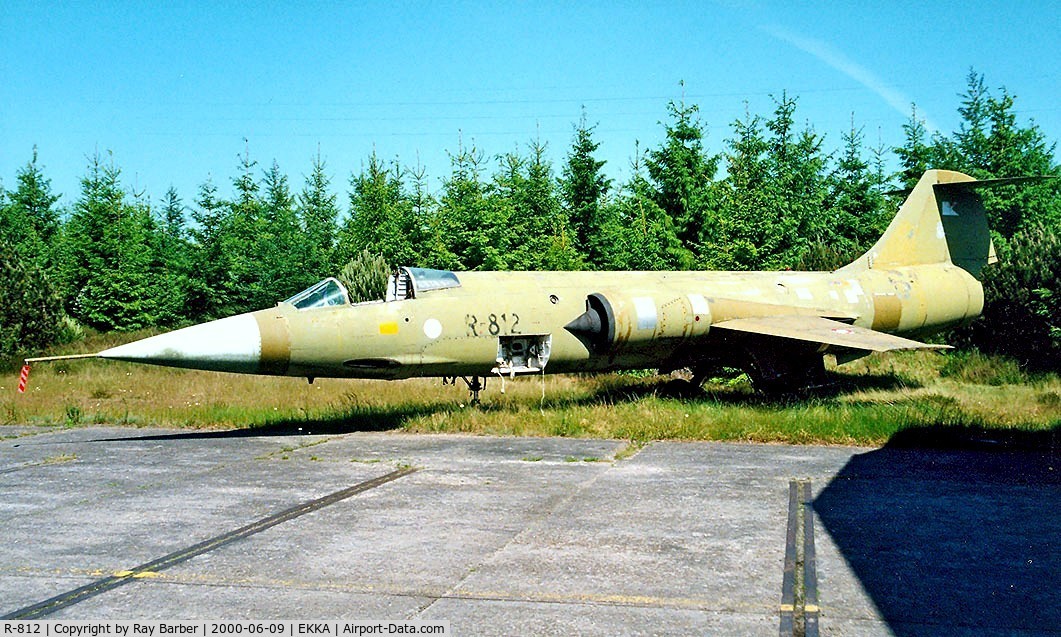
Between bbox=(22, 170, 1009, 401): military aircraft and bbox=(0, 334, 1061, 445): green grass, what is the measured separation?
859mm

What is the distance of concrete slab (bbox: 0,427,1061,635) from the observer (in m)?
5.05

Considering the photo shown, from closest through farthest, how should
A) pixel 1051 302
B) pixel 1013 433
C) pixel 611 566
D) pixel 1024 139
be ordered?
1. pixel 611 566
2. pixel 1013 433
3. pixel 1051 302
4. pixel 1024 139

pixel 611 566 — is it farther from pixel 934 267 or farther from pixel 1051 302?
pixel 1051 302

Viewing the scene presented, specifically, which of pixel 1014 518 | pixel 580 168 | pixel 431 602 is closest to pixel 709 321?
pixel 1014 518

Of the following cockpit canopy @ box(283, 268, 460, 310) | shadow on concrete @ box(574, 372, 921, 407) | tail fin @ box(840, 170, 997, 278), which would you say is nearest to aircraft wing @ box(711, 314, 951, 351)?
shadow on concrete @ box(574, 372, 921, 407)

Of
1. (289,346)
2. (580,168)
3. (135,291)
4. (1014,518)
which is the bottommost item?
(1014,518)

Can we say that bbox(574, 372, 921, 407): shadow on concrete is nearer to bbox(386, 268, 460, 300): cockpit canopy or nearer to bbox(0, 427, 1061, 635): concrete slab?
bbox(386, 268, 460, 300): cockpit canopy

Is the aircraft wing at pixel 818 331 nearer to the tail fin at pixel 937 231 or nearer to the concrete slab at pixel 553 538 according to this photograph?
the concrete slab at pixel 553 538

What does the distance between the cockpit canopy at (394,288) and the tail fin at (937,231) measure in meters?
9.12

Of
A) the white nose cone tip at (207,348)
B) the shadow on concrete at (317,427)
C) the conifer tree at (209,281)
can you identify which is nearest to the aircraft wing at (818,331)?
the shadow on concrete at (317,427)

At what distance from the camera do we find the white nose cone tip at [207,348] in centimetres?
1141

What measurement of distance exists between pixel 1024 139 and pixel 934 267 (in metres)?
28.5

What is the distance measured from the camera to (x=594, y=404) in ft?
50.9

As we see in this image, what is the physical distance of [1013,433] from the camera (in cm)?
1152
